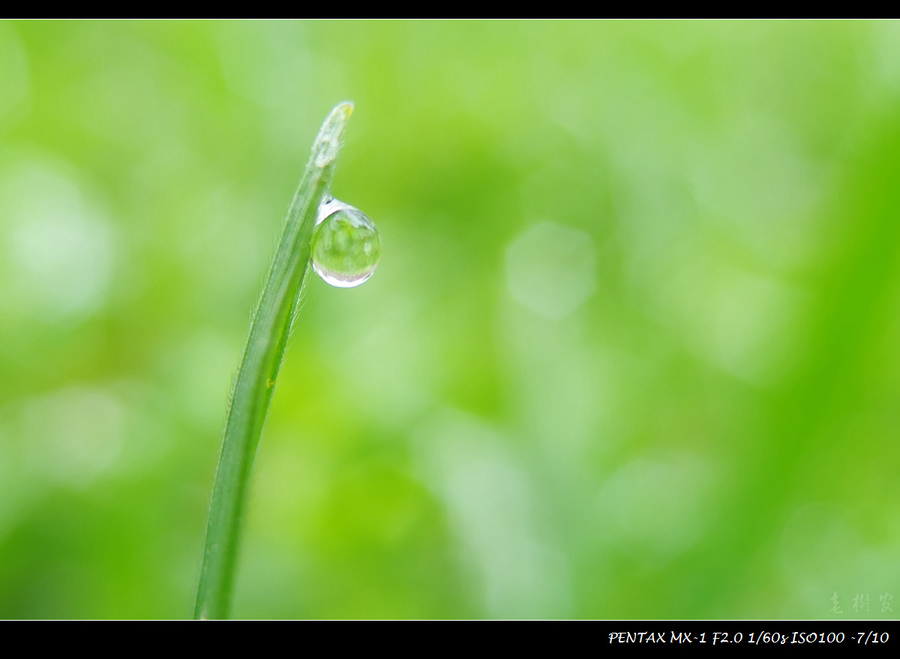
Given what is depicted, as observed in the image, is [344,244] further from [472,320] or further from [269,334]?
[472,320]

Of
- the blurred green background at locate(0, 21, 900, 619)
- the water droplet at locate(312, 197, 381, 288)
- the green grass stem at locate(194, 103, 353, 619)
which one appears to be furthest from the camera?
the blurred green background at locate(0, 21, 900, 619)

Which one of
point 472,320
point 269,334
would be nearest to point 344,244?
point 269,334

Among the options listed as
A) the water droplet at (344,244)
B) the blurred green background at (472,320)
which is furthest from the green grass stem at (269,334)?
the blurred green background at (472,320)

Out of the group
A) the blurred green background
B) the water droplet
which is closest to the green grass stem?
the water droplet

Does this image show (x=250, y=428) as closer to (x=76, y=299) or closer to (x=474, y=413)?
(x=474, y=413)

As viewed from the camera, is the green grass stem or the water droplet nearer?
the green grass stem

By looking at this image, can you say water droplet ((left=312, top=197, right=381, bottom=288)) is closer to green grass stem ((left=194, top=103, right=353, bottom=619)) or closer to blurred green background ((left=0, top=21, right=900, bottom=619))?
green grass stem ((left=194, top=103, right=353, bottom=619))
